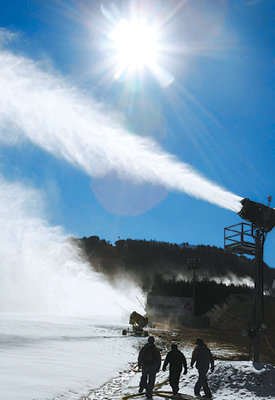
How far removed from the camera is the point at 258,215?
669 inches

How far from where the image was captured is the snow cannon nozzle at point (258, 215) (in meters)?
16.9

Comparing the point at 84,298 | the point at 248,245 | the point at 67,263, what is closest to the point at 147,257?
the point at 67,263

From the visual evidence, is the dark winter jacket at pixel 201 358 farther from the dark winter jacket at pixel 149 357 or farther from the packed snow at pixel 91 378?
the dark winter jacket at pixel 149 357

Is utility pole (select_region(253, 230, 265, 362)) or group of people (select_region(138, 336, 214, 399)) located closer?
group of people (select_region(138, 336, 214, 399))

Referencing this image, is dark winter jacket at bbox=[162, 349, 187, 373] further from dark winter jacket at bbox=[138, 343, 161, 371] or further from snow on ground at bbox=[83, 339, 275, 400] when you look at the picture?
snow on ground at bbox=[83, 339, 275, 400]

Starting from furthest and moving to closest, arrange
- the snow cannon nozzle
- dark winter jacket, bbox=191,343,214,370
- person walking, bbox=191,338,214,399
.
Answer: the snow cannon nozzle → dark winter jacket, bbox=191,343,214,370 → person walking, bbox=191,338,214,399

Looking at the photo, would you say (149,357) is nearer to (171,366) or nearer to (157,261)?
(171,366)

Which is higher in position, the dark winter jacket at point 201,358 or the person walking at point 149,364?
the dark winter jacket at point 201,358

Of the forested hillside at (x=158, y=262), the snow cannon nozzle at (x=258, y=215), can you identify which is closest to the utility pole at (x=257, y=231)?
the snow cannon nozzle at (x=258, y=215)

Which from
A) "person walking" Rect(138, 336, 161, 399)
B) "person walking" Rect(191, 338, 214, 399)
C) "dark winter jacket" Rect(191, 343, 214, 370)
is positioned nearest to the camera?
"person walking" Rect(138, 336, 161, 399)

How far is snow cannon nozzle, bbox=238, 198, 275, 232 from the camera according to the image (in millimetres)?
16891

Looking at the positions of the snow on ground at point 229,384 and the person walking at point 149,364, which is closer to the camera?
the person walking at point 149,364

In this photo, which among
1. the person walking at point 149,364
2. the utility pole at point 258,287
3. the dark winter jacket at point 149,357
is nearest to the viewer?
the person walking at point 149,364

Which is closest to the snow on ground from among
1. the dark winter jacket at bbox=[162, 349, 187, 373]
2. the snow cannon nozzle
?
the dark winter jacket at bbox=[162, 349, 187, 373]
